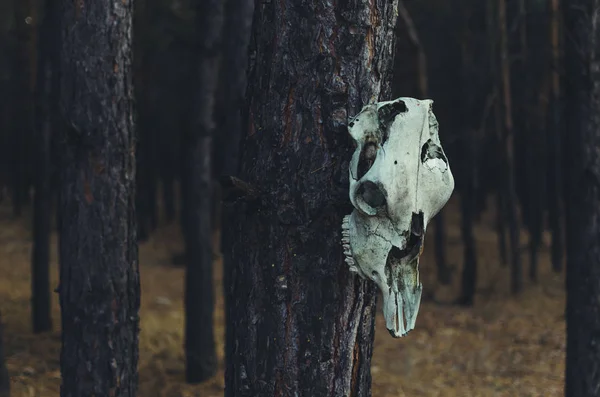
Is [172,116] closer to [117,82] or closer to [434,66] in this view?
[434,66]

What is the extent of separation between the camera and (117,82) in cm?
638

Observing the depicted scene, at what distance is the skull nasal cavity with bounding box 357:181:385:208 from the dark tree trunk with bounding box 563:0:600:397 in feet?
17.4

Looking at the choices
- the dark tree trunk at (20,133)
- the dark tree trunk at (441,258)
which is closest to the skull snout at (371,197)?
the dark tree trunk at (441,258)

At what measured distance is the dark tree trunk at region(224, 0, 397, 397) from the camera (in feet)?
8.87

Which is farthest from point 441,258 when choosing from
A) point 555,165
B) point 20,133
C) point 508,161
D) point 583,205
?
point 20,133

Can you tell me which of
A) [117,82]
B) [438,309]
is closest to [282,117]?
[117,82]

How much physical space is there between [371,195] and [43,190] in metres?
10.5

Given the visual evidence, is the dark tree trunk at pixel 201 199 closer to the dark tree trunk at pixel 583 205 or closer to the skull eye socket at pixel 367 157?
the dark tree trunk at pixel 583 205

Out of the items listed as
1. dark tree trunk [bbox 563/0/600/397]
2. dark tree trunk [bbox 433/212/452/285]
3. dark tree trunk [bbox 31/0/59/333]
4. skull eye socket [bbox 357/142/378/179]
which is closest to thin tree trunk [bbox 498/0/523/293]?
dark tree trunk [bbox 433/212/452/285]

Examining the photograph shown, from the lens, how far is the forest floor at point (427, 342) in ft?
34.2

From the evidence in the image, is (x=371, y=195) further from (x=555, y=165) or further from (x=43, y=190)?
→ (x=555, y=165)

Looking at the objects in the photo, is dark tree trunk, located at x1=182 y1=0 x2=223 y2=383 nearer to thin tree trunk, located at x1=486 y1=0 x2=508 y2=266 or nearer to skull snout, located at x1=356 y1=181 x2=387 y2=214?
skull snout, located at x1=356 y1=181 x2=387 y2=214

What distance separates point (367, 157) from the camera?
265 centimetres

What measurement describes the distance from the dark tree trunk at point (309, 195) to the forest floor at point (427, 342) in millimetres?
7156
